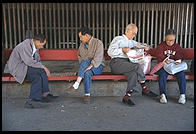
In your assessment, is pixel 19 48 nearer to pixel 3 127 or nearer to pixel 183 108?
pixel 3 127

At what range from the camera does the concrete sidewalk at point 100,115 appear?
9.76 feet

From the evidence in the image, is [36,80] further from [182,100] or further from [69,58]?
[182,100]

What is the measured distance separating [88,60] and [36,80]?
78 cm

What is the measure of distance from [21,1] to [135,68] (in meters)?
4.59

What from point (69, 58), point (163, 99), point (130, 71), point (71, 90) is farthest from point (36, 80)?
point (163, 99)

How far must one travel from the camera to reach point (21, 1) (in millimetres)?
7125

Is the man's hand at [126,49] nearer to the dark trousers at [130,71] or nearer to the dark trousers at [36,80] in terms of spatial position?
the dark trousers at [130,71]

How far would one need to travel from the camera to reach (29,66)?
3.66 meters

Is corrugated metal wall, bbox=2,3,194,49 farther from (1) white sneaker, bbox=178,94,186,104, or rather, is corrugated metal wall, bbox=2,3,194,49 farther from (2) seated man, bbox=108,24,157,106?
(1) white sneaker, bbox=178,94,186,104

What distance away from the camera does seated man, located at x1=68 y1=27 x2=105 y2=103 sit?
12.3 ft

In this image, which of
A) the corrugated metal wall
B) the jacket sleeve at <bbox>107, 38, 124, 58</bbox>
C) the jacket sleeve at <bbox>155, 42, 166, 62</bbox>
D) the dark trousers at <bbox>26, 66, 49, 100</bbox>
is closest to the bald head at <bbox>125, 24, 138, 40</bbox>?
the jacket sleeve at <bbox>107, 38, 124, 58</bbox>

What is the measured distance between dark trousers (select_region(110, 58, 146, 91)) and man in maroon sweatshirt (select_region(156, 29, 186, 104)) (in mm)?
285

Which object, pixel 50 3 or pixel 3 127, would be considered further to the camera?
pixel 50 3

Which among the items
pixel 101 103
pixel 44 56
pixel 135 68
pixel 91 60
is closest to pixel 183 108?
pixel 135 68
